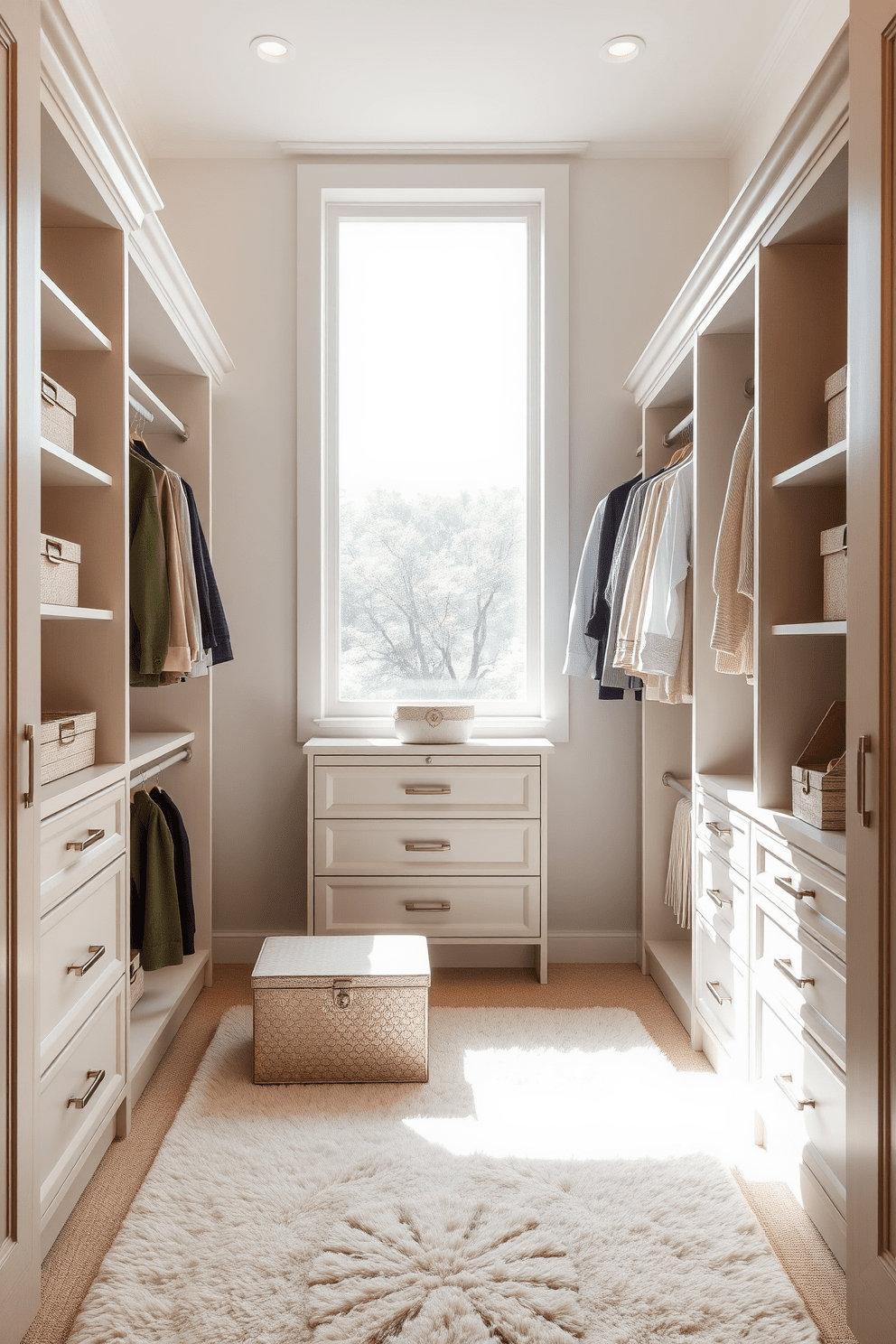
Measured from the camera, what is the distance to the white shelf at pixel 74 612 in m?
1.72

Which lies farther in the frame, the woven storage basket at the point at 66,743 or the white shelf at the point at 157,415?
the white shelf at the point at 157,415

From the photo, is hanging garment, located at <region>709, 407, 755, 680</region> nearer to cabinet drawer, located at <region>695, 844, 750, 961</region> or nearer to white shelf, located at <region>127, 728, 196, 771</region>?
cabinet drawer, located at <region>695, 844, 750, 961</region>

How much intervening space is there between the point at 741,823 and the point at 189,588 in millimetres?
1606

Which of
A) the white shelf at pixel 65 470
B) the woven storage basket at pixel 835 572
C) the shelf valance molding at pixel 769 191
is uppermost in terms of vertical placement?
the shelf valance molding at pixel 769 191

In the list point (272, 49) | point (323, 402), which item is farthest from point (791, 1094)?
point (272, 49)

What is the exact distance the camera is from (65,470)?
1857mm

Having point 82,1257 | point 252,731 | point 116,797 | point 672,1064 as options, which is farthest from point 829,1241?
point 252,731

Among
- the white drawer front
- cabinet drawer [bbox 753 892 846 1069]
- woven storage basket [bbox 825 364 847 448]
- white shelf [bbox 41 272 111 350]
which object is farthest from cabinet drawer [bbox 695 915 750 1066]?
white shelf [bbox 41 272 111 350]

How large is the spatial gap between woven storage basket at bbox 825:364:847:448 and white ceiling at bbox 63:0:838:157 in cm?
146

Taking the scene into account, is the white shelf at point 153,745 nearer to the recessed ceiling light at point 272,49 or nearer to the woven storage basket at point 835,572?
the woven storage basket at point 835,572

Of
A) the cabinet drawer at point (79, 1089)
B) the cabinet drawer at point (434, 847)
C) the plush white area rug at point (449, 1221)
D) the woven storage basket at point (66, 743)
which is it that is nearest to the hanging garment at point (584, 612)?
the cabinet drawer at point (434, 847)

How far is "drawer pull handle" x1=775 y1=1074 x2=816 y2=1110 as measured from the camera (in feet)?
5.68

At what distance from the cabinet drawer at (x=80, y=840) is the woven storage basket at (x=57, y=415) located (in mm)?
714

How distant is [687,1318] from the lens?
1485 mm
